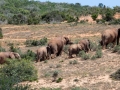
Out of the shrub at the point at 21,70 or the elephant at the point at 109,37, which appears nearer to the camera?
the shrub at the point at 21,70

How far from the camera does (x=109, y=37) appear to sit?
18875 mm

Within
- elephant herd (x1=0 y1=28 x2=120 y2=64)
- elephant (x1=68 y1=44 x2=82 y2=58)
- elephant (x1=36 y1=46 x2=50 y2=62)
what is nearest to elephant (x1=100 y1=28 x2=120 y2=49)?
elephant herd (x1=0 y1=28 x2=120 y2=64)

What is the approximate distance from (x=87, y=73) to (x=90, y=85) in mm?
1545

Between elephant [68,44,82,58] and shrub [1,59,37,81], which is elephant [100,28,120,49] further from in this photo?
shrub [1,59,37,81]

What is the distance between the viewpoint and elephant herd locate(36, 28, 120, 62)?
58.3 feet

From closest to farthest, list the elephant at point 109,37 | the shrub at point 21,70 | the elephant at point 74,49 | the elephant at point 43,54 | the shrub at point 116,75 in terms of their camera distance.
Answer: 1. the shrub at point 116,75
2. the shrub at point 21,70
3. the elephant at point 74,49
4. the elephant at point 43,54
5. the elephant at point 109,37

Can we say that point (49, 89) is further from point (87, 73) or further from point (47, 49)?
point (47, 49)

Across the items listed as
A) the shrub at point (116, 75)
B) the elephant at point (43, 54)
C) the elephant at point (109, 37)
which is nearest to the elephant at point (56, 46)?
the elephant at point (43, 54)

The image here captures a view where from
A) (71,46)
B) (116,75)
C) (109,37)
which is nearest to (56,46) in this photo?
(71,46)

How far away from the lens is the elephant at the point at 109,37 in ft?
61.7

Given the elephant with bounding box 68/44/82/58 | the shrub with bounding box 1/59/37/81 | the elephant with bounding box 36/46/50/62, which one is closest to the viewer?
the shrub with bounding box 1/59/37/81

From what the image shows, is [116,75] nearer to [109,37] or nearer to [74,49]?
[74,49]

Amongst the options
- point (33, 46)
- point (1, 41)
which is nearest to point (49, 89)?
point (33, 46)

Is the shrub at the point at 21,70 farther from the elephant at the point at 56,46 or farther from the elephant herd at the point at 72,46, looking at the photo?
the elephant at the point at 56,46
